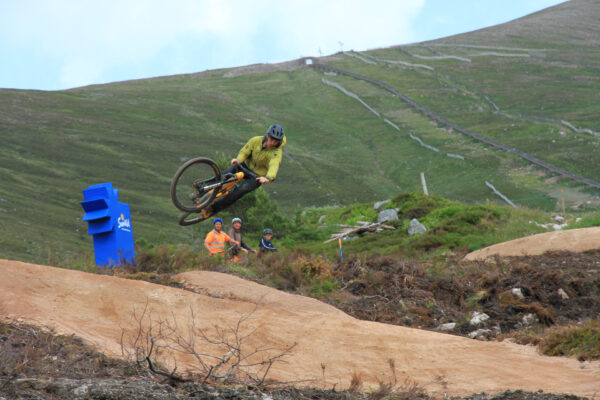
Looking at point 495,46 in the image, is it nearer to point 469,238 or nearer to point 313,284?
point 469,238

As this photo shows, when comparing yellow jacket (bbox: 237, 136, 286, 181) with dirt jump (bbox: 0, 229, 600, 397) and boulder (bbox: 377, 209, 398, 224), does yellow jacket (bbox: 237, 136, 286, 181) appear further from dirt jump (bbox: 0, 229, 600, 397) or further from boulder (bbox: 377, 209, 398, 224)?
boulder (bbox: 377, 209, 398, 224)

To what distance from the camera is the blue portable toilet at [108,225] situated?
13391 millimetres

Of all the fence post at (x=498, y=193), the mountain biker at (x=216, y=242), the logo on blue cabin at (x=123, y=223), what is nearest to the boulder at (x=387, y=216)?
the mountain biker at (x=216, y=242)

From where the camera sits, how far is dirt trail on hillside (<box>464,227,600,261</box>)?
16516mm

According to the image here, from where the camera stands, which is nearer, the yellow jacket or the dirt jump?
the dirt jump

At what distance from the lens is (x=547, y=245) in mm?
16922

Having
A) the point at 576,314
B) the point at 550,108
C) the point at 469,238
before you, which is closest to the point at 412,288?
the point at 576,314

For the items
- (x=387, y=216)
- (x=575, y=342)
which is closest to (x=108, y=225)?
(x=575, y=342)

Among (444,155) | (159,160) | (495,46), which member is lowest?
(444,155)

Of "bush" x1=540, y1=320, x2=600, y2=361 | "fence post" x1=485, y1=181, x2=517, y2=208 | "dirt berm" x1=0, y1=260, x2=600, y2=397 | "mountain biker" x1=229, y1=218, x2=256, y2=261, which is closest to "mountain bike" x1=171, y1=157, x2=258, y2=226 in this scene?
"dirt berm" x1=0, y1=260, x2=600, y2=397

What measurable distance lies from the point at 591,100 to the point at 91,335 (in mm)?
65748

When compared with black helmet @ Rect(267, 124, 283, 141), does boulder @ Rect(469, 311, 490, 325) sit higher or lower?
lower

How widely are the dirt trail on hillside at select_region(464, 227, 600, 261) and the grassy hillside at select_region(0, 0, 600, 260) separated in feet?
35.2

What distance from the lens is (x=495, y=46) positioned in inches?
4055
